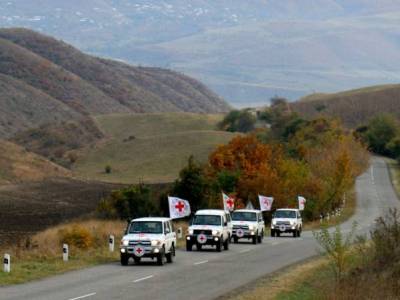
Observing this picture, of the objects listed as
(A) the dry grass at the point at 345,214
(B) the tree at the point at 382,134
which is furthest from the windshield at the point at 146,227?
(B) the tree at the point at 382,134

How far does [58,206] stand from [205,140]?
2782 inches

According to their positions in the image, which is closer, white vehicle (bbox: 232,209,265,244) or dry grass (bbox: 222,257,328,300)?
dry grass (bbox: 222,257,328,300)

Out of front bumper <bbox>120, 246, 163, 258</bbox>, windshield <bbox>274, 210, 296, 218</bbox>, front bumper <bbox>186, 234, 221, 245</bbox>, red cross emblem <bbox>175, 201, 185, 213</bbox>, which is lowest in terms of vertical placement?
front bumper <bbox>120, 246, 163, 258</bbox>

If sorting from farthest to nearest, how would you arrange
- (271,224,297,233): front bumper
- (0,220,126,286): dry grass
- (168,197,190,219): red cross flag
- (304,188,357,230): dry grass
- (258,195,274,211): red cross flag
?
Answer: (304,188,357,230): dry grass
(258,195,274,211): red cross flag
(271,224,297,233): front bumper
(168,197,190,219): red cross flag
(0,220,126,286): dry grass

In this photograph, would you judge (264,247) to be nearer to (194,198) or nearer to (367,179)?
(194,198)

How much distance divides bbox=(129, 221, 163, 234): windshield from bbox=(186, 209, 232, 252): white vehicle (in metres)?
6.77

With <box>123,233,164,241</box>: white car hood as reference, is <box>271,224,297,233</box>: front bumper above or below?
above

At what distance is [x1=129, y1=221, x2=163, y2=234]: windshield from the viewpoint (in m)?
35.3

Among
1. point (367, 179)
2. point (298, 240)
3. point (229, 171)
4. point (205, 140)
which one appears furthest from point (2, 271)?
point (205, 140)

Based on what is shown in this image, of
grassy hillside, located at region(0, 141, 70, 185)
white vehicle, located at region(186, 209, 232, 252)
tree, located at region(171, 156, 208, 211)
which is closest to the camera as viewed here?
white vehicle, located at region(186, 209, 232, 252)

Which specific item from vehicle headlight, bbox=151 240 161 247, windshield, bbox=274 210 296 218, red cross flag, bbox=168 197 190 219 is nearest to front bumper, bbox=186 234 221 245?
red cross flag, bbox=168 197 190 219

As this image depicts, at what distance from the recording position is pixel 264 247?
47344mm

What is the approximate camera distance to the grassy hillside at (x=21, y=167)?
349 feet

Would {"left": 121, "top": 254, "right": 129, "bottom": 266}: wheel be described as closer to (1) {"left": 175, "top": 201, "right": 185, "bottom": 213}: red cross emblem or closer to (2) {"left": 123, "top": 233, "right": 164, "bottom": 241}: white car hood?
(2) {"left": 123, "top": 233, "right": 164, "bottom": 241}: white car hood
